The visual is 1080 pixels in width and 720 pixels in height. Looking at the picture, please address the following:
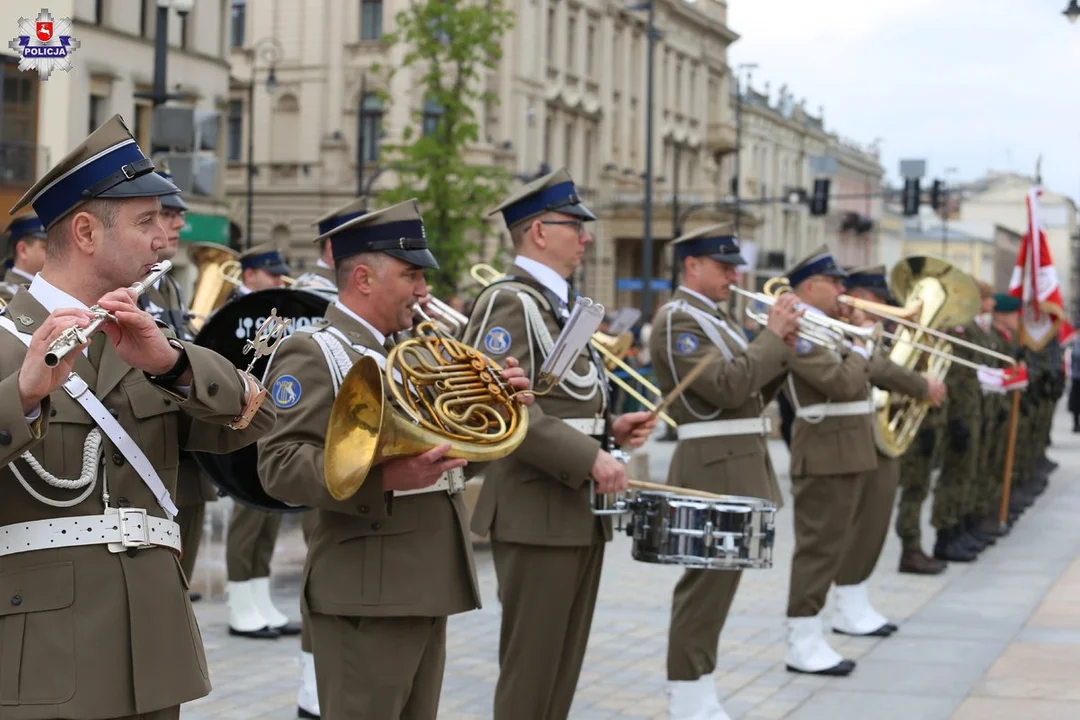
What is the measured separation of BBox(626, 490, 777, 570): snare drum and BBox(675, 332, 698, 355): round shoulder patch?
3.47 feet

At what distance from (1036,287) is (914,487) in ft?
15.5

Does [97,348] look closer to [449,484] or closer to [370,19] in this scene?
[449,484]

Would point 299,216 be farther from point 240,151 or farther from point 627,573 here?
point 627,573

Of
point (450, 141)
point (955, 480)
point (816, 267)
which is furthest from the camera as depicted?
point (450, 141)

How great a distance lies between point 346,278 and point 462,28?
1091 inches

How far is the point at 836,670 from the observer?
8930mm

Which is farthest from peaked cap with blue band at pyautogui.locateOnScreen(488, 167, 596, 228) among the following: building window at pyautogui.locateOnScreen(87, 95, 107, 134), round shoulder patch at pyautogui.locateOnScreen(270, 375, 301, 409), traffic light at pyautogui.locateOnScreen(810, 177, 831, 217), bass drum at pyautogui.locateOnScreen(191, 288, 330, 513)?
traffic light at pyautogui.locateOnScreen(810, 177, 831, 217)

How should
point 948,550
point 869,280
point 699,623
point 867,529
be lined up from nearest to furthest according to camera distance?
point 699,623, point 867,529, point 869,280, point 948,550

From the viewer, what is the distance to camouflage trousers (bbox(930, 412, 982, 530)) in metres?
13.6

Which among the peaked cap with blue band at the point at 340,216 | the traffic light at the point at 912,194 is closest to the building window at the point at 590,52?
the traffic light at the point at 912,194

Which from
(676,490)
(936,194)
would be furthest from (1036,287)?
(936,194)

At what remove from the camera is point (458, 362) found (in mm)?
5031

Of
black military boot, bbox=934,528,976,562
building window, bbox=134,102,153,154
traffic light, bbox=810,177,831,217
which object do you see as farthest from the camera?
traffic light, bbox=810,177,831,217

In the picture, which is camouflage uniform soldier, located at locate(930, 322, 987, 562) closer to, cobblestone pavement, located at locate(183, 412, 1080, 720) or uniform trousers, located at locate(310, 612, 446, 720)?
cobblestone pavement, located at locate(183, 412, 1080, 720)
